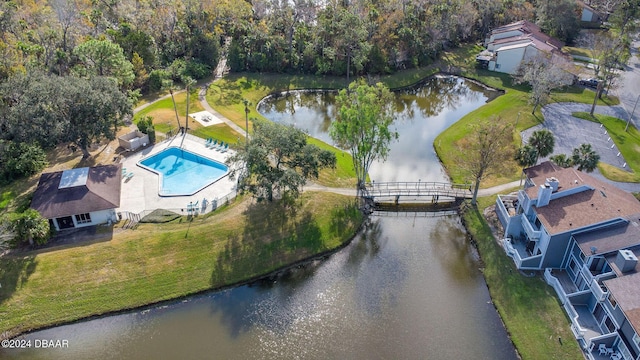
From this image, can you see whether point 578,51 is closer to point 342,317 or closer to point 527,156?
point 527,156

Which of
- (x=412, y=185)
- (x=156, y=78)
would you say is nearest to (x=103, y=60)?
(x=156, y=78)

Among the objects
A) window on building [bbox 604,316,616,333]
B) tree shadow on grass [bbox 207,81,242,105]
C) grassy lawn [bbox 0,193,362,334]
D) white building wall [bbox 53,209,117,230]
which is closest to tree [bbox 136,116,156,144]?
tree shadow on grass [bbox 207,81,242,105]

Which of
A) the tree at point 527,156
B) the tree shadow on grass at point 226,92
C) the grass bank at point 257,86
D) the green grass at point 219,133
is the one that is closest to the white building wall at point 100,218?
the green grass at point 219,133

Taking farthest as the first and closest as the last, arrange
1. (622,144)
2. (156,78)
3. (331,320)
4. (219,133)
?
(156,78)
(219,133)
(622,144)
(331,320)

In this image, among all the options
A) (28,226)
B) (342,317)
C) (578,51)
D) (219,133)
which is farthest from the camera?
(578,51)

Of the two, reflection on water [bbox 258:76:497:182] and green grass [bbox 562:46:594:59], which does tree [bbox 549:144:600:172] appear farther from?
green grass [bbox 562:46:594:59]

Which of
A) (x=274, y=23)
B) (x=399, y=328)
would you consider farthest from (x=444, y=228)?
(x=274, y=23)
